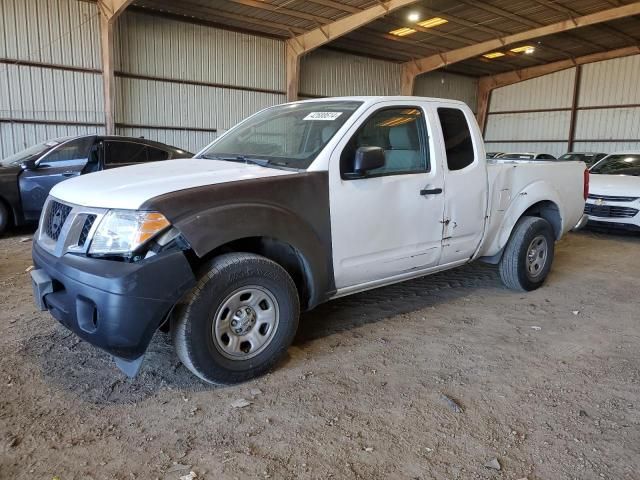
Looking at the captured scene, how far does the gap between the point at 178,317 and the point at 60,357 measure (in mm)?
1141

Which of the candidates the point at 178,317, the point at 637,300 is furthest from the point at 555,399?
the point at 637,300

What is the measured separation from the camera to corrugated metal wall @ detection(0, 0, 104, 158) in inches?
439

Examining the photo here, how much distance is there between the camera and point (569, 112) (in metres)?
20.6

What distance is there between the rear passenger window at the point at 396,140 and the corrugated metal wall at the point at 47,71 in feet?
36.6

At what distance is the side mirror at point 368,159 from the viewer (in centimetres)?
309

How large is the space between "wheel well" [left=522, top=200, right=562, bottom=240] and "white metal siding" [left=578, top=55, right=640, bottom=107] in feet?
56.9

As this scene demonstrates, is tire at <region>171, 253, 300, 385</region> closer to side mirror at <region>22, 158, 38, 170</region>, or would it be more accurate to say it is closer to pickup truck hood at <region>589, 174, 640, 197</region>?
side mirror at <region>22, 158, 38, 170</region>

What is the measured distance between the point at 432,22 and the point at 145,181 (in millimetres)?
14603

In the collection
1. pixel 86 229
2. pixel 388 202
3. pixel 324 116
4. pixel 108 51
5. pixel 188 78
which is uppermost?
pixel 108 51

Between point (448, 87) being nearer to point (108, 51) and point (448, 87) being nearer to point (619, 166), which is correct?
point (619, 166)

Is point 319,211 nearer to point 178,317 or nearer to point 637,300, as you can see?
point 178,317

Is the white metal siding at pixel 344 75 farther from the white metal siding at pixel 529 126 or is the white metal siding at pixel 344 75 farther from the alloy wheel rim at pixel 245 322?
the alloy wheel rim at pixel 245 322

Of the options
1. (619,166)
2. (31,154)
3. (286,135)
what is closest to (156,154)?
(31,154)

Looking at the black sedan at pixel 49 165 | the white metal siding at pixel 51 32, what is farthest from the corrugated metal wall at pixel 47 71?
the black sedan at pixel 49 165
